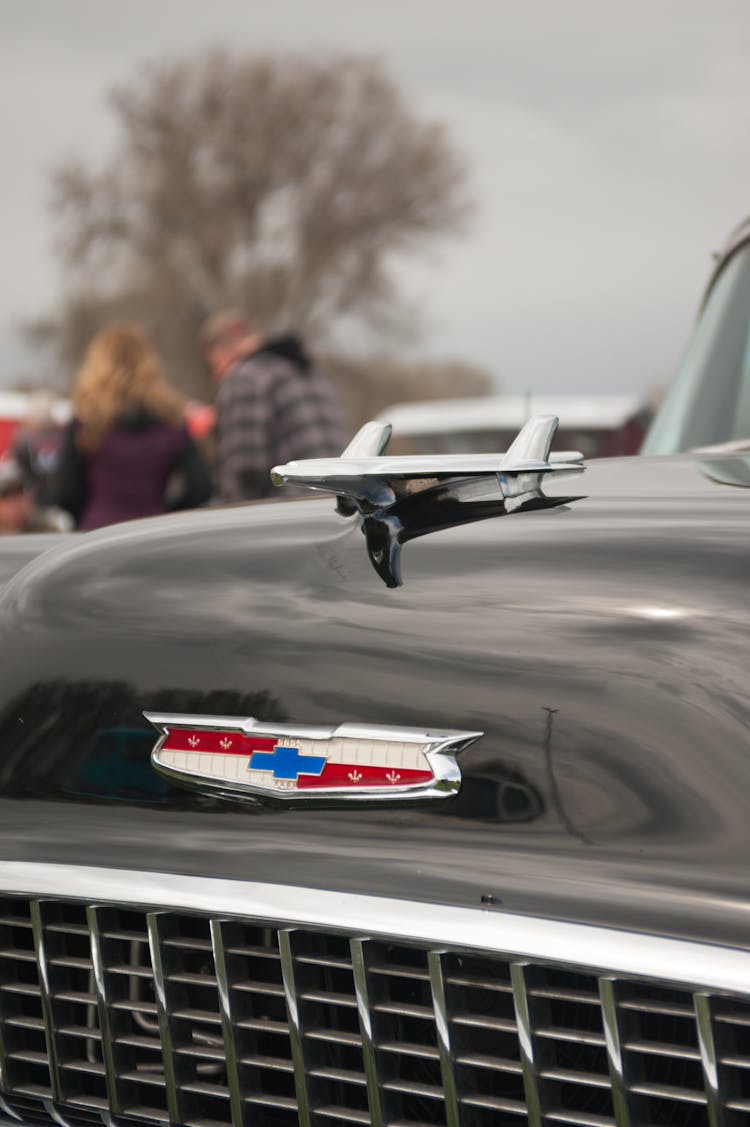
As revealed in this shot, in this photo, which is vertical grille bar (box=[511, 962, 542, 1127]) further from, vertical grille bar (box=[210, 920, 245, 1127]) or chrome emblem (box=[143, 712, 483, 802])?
vertical grille bar (box=[210, 920, 245, 1127])

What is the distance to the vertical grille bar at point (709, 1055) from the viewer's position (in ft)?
4.02

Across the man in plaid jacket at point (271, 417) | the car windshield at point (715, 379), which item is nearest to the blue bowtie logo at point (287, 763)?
the car windshield at point (715, 379)

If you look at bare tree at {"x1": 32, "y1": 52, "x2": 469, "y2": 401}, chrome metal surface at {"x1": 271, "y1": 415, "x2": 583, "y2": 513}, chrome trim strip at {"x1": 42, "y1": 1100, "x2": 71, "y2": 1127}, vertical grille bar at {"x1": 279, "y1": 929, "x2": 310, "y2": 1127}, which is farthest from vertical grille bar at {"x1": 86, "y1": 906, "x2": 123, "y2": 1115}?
bare tree at {"x1": 32, "y1": 52, "x2": 469, "y2": 401}

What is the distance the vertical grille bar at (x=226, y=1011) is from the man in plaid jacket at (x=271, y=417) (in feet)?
14.7

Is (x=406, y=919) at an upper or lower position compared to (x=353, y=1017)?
upper

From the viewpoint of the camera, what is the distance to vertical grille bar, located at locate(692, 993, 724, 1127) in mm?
1227

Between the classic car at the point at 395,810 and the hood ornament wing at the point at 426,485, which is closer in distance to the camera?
the classic car at the point at 395,810

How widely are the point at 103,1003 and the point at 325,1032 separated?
278mm

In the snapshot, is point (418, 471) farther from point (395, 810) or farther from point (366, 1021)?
point (366, 1021)

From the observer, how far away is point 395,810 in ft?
4.67

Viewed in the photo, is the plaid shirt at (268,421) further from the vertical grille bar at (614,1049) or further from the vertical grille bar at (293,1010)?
the vertical grille bar at (614,1049)

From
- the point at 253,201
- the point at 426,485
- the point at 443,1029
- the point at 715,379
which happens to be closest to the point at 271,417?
the point at 715,379

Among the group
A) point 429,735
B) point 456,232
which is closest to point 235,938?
point 429,735

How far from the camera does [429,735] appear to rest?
140cm
